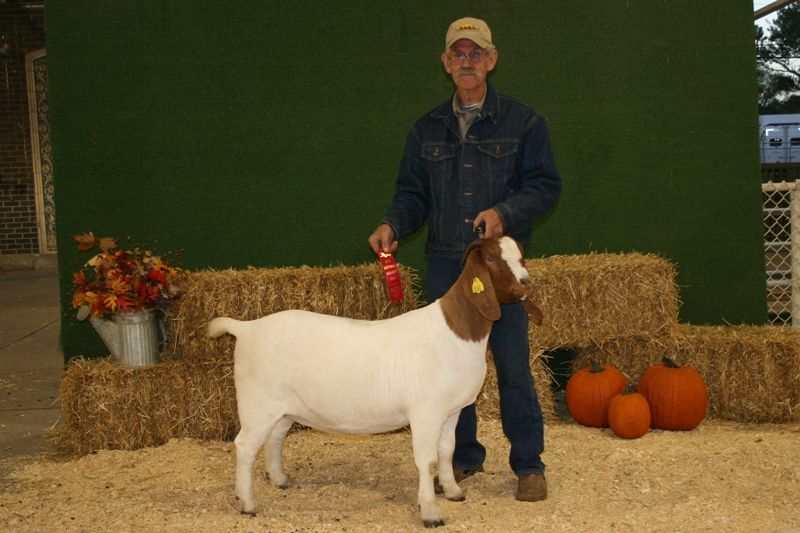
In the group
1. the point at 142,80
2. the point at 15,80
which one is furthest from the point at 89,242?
the point at 15,80

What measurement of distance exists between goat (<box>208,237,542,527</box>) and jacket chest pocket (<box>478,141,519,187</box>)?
0.50m

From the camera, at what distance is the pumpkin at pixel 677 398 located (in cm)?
517

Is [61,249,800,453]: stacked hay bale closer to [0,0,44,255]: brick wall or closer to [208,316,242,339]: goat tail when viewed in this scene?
[208,316,242,339]: goat tail

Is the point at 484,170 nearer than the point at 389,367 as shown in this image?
No

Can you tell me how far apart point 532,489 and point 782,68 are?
2498 cm

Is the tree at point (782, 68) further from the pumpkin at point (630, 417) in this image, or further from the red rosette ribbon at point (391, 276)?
the red rosette ribbon at point (391, 276)

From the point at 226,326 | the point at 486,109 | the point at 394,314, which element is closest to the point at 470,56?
the point at 486,109

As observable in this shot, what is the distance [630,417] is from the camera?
5.06 m

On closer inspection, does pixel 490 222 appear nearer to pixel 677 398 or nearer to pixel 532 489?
pixel 532 489

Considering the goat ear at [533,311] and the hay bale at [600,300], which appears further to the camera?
the hay bale at [600,300]

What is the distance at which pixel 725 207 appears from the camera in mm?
6250

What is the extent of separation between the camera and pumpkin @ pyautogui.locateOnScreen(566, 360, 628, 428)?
17.4 feet

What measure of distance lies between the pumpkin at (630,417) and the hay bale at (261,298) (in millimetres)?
1365

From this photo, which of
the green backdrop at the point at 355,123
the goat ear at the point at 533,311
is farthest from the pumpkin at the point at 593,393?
the goat ear at the point at 533,311
